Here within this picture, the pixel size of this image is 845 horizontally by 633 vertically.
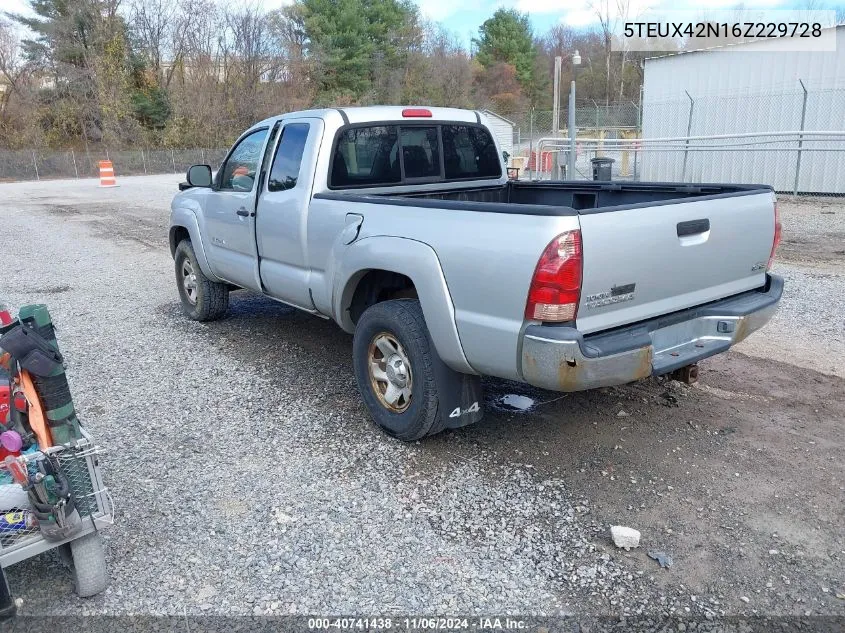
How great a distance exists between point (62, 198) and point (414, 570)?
83.5ft

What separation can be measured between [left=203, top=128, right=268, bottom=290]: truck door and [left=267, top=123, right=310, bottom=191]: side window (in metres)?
0.25

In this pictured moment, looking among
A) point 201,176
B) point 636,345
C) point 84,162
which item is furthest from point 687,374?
point 84,162

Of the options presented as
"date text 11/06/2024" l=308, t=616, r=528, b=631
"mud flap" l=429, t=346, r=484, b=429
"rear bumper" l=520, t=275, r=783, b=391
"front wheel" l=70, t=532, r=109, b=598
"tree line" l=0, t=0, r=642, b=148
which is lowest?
"date text 11/06/2024" l=308, t=616, r=528, b=631

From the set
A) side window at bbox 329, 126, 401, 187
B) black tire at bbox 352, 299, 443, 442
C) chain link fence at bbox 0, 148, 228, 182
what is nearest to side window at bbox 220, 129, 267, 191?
side window at bbox 329, 126, 401, 187

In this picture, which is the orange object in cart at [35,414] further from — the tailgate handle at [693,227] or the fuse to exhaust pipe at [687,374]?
the fuse to exhaust pipe at [687,374]

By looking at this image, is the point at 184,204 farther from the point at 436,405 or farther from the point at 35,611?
the point at 35,611

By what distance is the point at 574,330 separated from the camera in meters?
3.19

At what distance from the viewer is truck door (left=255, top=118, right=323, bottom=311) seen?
4.79 m

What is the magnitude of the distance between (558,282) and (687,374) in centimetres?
172

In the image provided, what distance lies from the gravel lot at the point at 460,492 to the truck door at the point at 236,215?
0.75 metres

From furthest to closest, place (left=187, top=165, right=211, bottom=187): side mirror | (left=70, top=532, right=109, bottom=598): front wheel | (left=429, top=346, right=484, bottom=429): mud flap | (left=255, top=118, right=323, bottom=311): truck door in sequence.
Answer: (left=187, top=165, right=211, bottom=187): side mirror
(left=255, top=118, right=323, bottom=311): truck door
(left=429, top=346, right=484, bottom=429): mud flap
(left=70, top=532, right=109, bottom=598): front wheel

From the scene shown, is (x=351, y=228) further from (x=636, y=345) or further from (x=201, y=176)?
(x=201, y=176)

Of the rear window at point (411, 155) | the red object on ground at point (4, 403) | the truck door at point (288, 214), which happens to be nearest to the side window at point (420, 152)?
the rear window at point (411, 155)

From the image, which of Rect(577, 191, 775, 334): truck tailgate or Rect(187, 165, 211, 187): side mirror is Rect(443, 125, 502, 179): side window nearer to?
Rect(187, 165, 211, 187): side mirror
